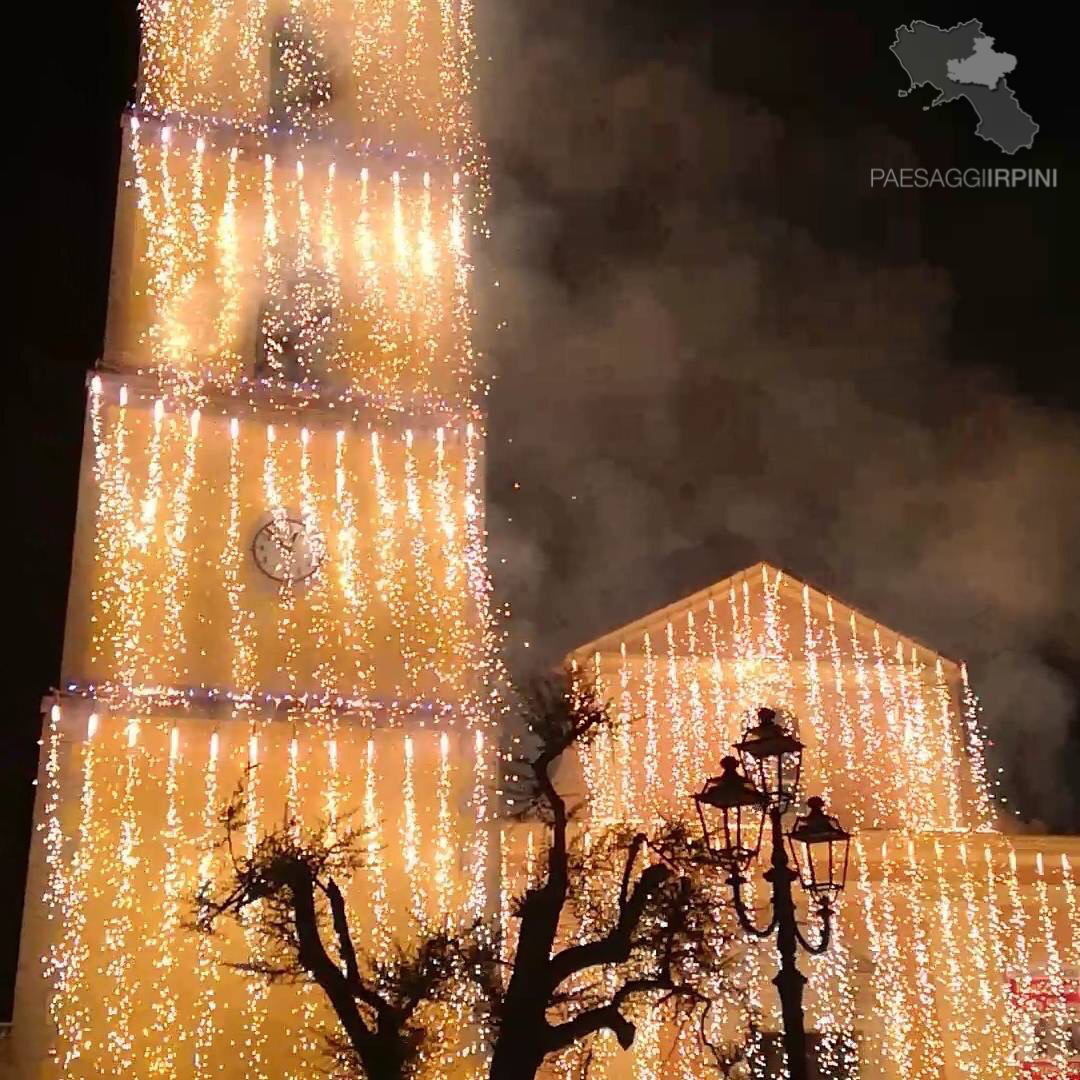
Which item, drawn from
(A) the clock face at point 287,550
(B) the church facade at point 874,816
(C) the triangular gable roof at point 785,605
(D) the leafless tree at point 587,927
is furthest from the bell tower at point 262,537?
(C) the triangular gable roof at point 785,605

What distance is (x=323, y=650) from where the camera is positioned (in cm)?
1418

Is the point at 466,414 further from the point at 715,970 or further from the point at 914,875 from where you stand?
the point at 914,875

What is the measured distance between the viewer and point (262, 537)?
47.1 ft

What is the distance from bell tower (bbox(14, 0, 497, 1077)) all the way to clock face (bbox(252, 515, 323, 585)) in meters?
0.04

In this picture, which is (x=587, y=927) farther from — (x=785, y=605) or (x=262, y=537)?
(x=785, y=605)

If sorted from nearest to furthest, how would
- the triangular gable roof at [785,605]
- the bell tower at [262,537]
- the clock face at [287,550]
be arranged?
the bell tower at [262,537] → the clock face at [287,550] → the triangular gable roof at [785,605]

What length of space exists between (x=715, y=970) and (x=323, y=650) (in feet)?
19.2

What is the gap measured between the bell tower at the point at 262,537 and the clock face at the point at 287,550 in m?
0.04

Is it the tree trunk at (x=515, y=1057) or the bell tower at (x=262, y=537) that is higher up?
the bell tower at (x=262, y=537)

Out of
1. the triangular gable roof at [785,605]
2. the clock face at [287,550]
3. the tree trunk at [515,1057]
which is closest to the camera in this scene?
the tree trunk at [515,1057]

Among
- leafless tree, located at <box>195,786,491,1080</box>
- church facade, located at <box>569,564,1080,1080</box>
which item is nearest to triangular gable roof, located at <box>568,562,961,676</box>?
church facade, located at <box>569,564,1080,1080</box>

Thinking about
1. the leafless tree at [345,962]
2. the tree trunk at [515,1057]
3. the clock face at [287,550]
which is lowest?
the tree trunk at [515,1057]

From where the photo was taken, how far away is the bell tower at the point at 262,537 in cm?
1251

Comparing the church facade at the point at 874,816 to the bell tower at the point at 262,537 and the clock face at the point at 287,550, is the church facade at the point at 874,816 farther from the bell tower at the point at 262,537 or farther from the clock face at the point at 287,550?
the clock face at the point at 287,550
